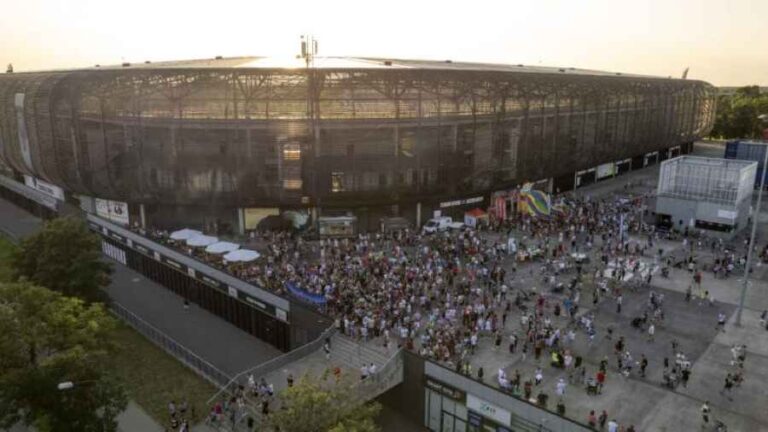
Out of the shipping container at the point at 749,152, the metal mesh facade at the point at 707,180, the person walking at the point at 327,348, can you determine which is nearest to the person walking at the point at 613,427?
the person walking at the point at 327,348

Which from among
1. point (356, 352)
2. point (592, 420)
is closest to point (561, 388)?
point (592, 420)

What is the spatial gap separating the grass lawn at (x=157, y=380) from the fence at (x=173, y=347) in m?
0.28

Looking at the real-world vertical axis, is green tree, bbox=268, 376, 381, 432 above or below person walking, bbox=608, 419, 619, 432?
above

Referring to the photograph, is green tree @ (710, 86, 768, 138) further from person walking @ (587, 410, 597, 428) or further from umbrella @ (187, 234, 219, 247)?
person walking @ (587, 410, 597, 428)

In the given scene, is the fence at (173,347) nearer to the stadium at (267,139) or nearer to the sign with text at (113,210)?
the stadium at (267,139)

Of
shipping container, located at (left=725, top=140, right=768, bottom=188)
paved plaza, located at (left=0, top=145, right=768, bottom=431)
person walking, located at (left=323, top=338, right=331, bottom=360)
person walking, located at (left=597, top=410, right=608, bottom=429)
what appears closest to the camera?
person walking, located at (left=597, top=410, right=608, bottom=429)

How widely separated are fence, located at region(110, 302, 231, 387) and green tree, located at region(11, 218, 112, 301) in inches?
87.5

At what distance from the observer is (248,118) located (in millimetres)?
48375

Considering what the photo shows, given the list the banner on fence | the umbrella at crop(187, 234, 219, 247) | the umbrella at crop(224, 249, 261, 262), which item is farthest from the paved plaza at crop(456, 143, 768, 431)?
the umbrella at crop(187, 234, 219, 247)

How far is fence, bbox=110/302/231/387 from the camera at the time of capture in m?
29.1

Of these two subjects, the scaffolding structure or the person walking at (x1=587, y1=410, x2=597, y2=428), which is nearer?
the person walking at (x1=587, y1=410, x2=597, y2=428)

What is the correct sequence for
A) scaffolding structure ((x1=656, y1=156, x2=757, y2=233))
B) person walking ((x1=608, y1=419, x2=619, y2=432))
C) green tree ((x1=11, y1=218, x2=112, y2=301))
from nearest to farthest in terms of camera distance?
person walking ((x1=608, y1=419, x2=619, y2=432)), green tree ((x1=11, y1=218, x2=112, y2=301)), scaffolding structure ((x1=656, y1=156, x2=757, y2=233))

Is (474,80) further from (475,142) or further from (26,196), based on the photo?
(26,196)

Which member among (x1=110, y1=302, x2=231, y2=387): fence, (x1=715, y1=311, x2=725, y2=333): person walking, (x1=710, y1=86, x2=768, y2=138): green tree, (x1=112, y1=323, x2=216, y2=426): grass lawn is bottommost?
(x1=112, y1=323, x2=216, y2=426): grass lawn
